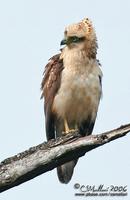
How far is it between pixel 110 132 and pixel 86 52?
14.0 feet

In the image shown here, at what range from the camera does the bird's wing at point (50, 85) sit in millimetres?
10820

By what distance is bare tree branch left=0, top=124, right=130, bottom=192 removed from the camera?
6758mm

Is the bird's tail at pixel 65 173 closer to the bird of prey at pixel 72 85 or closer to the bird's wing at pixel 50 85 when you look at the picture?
the bird of prey at pixel 72 85

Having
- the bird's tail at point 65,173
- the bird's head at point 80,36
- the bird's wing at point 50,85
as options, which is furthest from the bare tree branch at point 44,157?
the bird's head at point 80,36

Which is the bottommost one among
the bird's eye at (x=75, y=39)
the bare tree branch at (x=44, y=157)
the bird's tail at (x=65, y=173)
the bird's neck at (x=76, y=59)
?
the bare tree branch at (x=44, y=157)

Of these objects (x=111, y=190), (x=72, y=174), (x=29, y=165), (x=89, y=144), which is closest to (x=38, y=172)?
(x=29, y=165)

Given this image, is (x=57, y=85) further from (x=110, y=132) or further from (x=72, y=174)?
(x=110, y=132)

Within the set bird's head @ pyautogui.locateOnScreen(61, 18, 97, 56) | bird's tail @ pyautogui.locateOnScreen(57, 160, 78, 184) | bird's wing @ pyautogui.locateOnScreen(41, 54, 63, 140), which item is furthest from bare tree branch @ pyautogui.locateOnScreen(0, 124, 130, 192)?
bird's head @ pyautogui.locateOnScreen(61, 18, 97, 56)

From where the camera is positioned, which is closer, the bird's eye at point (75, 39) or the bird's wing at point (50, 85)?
the bird's wing at point (50, 85)

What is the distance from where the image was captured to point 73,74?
10.7m

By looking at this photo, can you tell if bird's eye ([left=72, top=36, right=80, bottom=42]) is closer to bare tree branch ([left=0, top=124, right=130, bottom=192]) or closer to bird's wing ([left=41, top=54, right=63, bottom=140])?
bird's wing ([left=41, top=54, right=63, bottom=140])

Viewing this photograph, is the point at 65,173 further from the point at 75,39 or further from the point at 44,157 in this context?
the point at 44,157

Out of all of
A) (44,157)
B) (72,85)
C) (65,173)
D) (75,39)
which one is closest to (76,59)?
(75,39)

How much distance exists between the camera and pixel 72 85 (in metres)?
10.7
